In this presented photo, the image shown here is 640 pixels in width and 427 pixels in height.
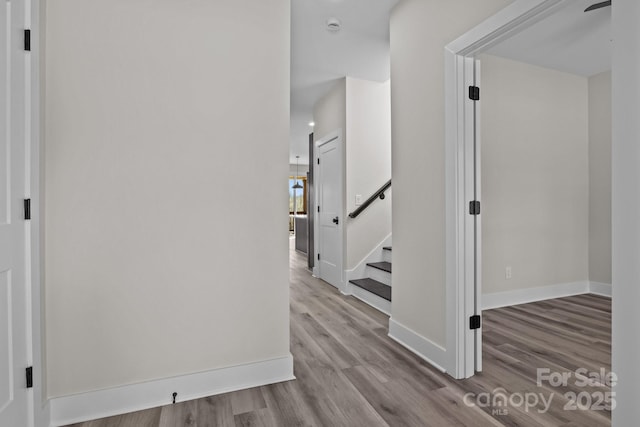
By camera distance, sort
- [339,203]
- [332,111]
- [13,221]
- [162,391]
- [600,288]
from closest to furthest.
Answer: [13,221] → [162,391] → [600,288] → [339,203] → [332,111]

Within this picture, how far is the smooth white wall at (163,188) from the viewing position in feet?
5.26

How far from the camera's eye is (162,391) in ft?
5.68

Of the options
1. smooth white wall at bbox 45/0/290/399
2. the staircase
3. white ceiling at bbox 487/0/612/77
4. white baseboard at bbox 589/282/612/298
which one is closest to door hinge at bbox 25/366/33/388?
smooth white wall at bbox 45/0/290/399

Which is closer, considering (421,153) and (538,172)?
(421,153)

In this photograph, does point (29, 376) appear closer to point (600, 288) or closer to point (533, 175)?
point (533, 175)

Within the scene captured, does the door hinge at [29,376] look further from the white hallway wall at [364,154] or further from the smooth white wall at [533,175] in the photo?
the smooth white wall at [533,175]

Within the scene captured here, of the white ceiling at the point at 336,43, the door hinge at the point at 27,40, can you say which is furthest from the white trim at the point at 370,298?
the door hinge at the point at 27,40

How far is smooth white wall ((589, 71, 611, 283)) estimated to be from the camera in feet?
12.4

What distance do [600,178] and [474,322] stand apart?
3.23m

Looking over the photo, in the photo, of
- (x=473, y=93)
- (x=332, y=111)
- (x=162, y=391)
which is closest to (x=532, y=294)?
(x=473, y=93)

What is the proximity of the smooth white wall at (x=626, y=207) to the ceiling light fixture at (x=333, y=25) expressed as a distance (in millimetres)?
2130

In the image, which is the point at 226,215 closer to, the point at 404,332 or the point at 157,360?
the point at 157,360

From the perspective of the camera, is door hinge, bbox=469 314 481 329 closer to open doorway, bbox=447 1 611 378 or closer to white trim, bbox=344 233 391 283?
open doorway, bbox=447 1 611 378

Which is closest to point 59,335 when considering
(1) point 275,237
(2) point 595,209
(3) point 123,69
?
(1) point 275,237
